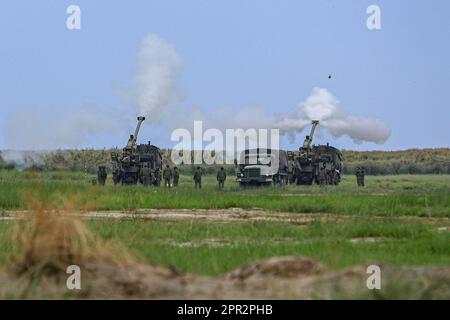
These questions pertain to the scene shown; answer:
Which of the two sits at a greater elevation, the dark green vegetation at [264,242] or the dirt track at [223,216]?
the dirt track at [223,216]

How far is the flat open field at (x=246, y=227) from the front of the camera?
1277 cm

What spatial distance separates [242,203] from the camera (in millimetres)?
25531

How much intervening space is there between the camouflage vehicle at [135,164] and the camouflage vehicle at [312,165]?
23.4 feet

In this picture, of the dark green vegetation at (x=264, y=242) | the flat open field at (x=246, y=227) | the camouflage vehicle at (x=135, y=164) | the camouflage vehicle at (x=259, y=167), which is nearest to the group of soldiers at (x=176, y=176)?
the camouflage vehicle at (x=135, y=164)

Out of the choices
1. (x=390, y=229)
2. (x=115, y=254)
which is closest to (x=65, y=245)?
(x=115, y=254)

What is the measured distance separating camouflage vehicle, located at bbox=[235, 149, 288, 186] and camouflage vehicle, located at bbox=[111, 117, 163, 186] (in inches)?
185

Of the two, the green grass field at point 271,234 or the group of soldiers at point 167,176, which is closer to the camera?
the green grass field at point 271,234

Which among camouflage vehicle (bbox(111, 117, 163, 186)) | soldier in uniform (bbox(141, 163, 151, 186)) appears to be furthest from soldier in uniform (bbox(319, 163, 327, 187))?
soldier in uniform (bbox(141, 163, 151, 186))

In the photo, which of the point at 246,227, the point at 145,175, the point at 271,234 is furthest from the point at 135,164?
the point at 271,234

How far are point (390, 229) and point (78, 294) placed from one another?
9738mm

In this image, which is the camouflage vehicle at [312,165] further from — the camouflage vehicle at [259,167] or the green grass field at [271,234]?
the green grass field at [271,234]

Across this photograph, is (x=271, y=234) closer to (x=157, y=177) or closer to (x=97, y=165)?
(x=157, y=177)
